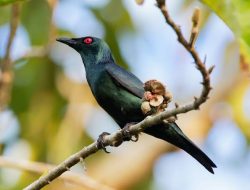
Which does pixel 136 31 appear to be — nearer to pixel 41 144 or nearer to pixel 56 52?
pixel 56 52

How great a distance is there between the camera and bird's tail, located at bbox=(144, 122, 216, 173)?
377 centimetres

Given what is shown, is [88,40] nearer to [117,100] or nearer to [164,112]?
[117,100]

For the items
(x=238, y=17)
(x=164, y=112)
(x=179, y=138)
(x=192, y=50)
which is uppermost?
(x=238, y=17)

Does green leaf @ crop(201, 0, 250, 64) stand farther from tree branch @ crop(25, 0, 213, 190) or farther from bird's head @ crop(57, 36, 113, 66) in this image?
bird's head @ crop(57, 36, 113, 66)

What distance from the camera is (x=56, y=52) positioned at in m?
7.37

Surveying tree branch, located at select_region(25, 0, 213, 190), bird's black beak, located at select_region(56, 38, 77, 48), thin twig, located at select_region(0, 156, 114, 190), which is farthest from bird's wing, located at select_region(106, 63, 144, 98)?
tree branch, located at select_region(25, 0, 213, 190)

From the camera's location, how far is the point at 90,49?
4781 millimetres

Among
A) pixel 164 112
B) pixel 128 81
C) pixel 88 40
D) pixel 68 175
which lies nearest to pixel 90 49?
pixel 88 40

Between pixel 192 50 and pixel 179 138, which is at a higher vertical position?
pixel 192 50

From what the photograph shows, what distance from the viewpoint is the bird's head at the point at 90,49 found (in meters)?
4.64

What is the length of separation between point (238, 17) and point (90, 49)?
303 centimetres

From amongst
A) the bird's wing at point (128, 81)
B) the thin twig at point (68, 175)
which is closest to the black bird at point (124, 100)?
the bird's wing at point (128, 81)

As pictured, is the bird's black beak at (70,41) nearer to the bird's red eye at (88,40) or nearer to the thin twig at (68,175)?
the bird's red eye at (88,40)

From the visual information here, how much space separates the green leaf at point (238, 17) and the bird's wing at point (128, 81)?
85.6 inches
